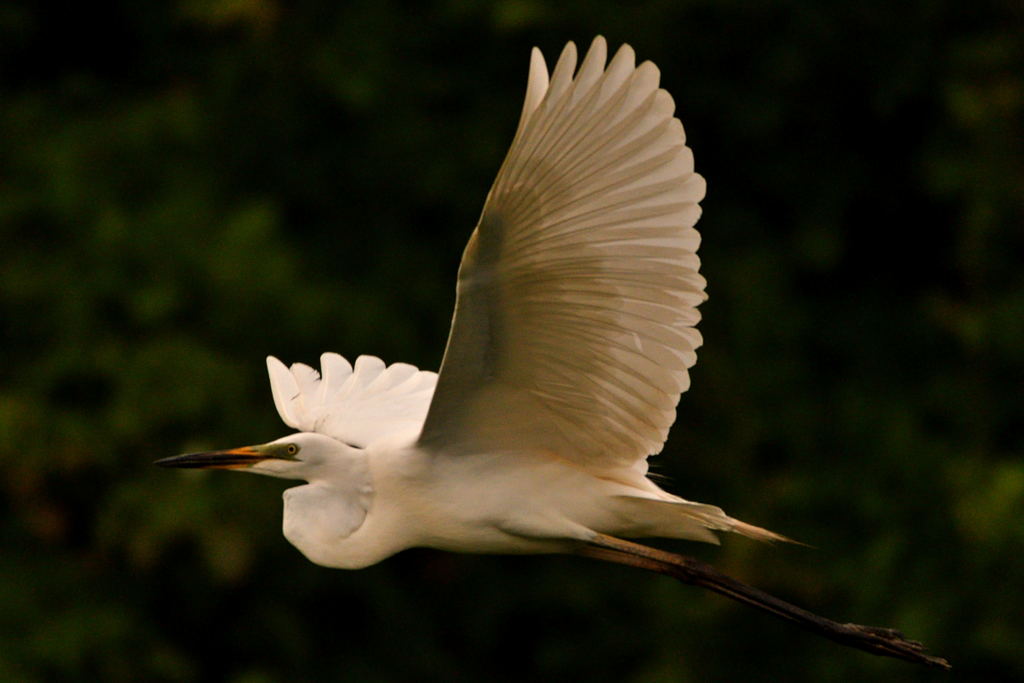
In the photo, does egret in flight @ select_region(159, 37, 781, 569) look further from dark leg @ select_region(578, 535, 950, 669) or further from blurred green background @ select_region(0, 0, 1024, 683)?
blurred green background @ select_region(0, 0, 1024, 683)

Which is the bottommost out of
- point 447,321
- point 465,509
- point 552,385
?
point 465,509

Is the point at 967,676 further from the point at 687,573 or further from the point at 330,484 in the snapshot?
the point at 330,484

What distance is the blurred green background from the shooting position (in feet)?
24.9

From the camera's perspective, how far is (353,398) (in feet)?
14.4

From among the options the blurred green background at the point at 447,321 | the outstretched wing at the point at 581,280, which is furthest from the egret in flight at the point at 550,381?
the blurred green background at the point at 447,321

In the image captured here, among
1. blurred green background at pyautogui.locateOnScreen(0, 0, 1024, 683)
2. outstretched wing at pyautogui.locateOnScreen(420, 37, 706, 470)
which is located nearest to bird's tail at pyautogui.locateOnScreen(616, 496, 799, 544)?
outstretched wing at pyautogui.locateOnScreen(420, 37, 706, 470)

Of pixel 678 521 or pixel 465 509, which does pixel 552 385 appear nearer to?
pixel 465 509

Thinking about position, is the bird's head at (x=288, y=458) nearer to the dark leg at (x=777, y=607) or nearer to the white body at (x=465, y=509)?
the white body at (x=465, y=509)

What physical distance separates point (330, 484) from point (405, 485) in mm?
184

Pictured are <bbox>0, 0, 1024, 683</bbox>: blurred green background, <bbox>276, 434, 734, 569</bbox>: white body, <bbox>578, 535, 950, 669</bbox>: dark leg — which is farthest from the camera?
<bbox>0, 0, 1024, 683</bbox>: blurred green background

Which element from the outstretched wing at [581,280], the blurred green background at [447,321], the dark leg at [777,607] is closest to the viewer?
the outstretched wing at [581,280]

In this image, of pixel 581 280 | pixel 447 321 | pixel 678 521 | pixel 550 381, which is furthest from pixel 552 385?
pixel 447 321

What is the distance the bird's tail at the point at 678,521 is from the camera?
153 inches

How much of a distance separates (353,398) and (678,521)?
0.91 meters
